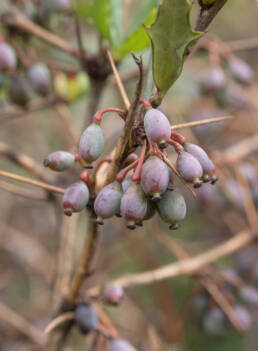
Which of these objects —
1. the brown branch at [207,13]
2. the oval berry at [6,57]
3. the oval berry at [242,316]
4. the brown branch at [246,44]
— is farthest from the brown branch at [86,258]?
the brown branch at [246,44]

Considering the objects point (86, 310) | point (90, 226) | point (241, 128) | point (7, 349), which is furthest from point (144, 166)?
Result: point (241, 128)

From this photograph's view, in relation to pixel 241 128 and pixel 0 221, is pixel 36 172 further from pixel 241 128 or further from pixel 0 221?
pixel 241 128

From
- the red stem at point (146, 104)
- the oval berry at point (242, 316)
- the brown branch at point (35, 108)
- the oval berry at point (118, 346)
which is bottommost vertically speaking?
the oval berry at point (242, 316)

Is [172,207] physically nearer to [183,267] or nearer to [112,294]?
[112,294]

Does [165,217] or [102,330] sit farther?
[102,330]

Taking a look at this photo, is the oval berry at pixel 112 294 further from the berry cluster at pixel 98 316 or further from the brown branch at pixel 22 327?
the brown branch at pixel 22 327

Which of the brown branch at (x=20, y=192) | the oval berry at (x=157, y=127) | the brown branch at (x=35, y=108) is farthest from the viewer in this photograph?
the brown branch at (x=35, y=108)
